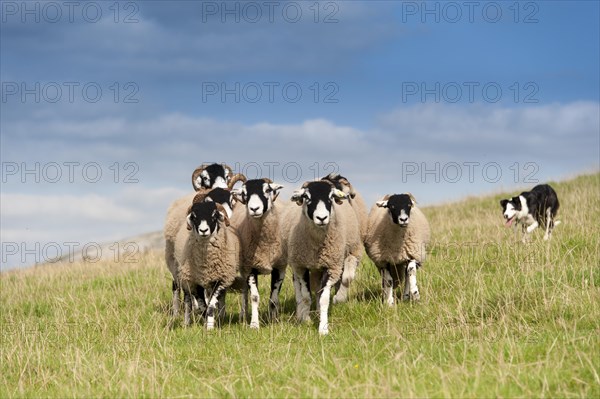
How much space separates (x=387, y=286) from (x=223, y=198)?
10.6 ft

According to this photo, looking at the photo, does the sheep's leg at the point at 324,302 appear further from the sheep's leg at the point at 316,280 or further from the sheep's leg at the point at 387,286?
the sheep's leg at the point at 387,286

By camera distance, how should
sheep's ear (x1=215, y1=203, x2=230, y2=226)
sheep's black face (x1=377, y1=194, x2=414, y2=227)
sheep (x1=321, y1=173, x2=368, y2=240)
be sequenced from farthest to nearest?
sheep (x1=321, y1=173, x2=368, y2=240), sheep's black face (x1=377, y1=194, x2=414, y2=227), sheep's ear (x1=215, y1=203, x2=230, y2=226)

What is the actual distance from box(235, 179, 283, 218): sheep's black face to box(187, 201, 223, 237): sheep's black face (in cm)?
57

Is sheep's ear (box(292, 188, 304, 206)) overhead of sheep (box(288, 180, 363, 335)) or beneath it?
overhead

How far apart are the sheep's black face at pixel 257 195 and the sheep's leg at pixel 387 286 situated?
2.46 meters

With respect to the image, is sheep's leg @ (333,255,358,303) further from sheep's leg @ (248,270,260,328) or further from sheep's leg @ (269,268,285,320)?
sheep's leg @ (248,270,260,328)

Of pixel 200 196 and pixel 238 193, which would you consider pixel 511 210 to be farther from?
pixel 238 193

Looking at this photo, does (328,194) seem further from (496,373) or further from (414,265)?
(496,373)

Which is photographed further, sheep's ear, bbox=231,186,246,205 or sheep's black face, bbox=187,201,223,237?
sheep's ear, bbox=231,186,246,205

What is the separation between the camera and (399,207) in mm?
11344

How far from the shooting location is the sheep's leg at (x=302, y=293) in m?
10.6

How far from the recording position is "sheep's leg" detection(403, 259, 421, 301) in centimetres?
1134

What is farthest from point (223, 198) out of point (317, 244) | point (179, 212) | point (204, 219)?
point (317, 244)

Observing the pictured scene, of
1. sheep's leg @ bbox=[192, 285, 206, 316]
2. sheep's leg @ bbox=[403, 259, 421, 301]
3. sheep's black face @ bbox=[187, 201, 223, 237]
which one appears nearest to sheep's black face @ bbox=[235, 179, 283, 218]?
sheep's black face @ bbox=[187, 201, 223, 237]
